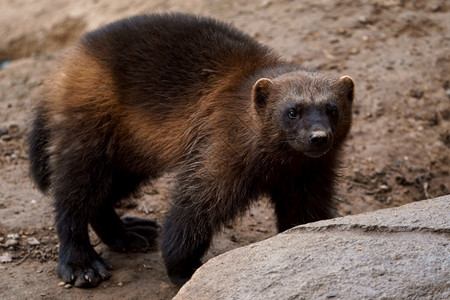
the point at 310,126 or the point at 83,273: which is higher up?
the point at 310,126

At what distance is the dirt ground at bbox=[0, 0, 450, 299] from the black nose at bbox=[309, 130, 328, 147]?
33.9 inches

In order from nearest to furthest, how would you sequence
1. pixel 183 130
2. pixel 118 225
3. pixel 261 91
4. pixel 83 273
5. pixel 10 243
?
pixel 261 91, pixel 183 130, pixel 83 273, pixel 10 243, pixel 118 225

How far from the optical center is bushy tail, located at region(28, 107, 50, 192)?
519 centimetres

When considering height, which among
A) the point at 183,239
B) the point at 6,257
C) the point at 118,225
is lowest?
the point at 118,225

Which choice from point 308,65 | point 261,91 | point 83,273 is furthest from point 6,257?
point 308,65

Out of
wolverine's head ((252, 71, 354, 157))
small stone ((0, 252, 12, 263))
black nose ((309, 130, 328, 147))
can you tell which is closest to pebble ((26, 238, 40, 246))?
small stone ((0, 252, 12, 263))

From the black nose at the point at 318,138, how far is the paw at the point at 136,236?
211 cm

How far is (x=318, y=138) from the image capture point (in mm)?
4027

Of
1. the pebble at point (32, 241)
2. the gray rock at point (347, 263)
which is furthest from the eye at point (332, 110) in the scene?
the pebble at point (32, 241)

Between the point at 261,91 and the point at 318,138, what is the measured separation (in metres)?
0.62

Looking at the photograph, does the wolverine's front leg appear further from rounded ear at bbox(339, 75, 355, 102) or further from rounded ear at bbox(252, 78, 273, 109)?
rounded ear at bbox(339, 75, 355, 102)

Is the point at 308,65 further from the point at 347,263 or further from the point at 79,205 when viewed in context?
the point at 347,263

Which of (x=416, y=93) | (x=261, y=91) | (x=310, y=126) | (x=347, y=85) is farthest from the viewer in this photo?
(x=416, y=93)

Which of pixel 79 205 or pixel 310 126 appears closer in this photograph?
pixel 310 126
